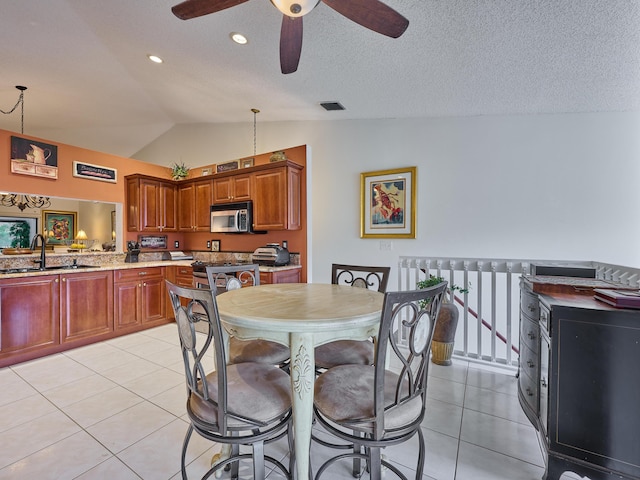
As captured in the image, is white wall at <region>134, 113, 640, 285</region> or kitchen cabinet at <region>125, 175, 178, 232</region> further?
kitchen cabinet at <region>125, 175, 178, 232</region>

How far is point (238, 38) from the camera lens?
8.15 feet

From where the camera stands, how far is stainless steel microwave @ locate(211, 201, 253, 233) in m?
4.12

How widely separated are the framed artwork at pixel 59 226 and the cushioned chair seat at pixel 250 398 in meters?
7.79

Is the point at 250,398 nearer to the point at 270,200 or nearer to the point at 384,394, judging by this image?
the point at 384,394

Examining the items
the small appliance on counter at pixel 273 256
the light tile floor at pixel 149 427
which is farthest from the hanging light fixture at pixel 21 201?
the small appliance on counter at pixel 273 256

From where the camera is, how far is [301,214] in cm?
396

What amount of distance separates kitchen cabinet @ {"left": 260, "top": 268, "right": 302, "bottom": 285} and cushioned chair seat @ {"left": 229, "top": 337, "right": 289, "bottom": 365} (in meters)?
1.69

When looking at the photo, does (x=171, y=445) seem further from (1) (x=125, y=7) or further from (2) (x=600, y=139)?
(2) (x=600, y=139)

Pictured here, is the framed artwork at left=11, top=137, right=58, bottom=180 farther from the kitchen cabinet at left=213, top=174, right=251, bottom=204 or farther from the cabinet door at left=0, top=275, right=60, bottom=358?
the kitchen cabinet at left=213, top=174, right=251, bottom=204

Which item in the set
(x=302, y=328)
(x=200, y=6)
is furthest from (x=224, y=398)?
(x=200, y=6)

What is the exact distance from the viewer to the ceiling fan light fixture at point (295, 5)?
1543mm

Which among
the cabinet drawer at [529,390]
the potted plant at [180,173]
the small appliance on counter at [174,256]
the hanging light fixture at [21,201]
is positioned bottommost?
the cabinet drawer at [529,390]

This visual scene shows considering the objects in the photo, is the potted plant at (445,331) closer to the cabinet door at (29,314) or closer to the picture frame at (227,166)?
the picture frame at (227,166)

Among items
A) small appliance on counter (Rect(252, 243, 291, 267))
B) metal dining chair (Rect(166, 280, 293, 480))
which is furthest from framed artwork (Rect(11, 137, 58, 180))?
metal dining chair (Rect(166, 280, 293, 480))
